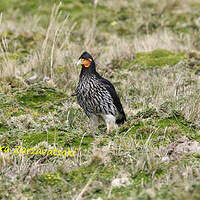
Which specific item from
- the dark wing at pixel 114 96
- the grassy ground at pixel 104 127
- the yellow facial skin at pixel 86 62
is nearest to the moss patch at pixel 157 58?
the grassy ground at pixel 104 127

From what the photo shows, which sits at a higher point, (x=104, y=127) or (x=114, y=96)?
(x=114, y=96)

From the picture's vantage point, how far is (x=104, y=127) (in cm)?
713

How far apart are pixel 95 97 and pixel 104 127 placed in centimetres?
85

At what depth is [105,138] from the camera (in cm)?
558

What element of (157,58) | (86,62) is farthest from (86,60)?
(157,58)

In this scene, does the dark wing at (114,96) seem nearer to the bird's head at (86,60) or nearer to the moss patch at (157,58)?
the bird's head at (86,60)

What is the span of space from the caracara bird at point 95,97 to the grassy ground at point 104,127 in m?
0.27

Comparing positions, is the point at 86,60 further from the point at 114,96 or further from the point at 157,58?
the point at 157,58

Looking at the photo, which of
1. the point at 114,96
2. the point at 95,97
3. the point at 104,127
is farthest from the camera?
the point at 104,127

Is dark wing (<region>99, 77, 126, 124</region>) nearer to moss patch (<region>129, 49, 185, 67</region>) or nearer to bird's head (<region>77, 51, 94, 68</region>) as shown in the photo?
bird's head (<region>77, 51, 94, 68</region>)

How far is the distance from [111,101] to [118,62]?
4170 millimetres

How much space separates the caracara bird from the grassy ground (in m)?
0.27

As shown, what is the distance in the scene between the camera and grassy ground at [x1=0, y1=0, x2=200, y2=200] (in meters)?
4.05

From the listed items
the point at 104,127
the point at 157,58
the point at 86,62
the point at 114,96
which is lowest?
the point at 104,127
